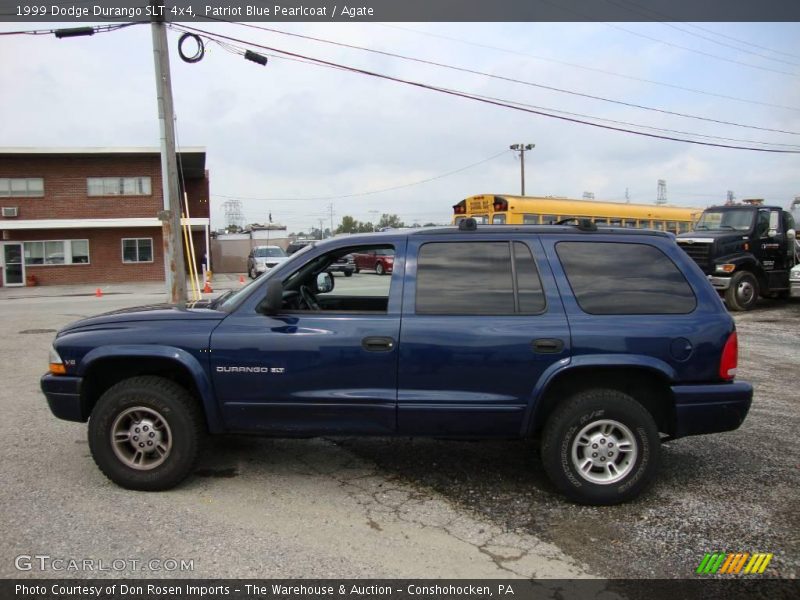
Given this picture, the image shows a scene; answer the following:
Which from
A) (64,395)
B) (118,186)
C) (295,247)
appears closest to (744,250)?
(295,247)

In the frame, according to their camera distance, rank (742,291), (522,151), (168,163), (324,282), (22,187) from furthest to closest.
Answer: (522,151), (22,187), (742,291), (168,163), (324,282)

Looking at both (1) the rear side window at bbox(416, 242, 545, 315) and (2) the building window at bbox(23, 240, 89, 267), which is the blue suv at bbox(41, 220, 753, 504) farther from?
(2) the building window at bbox(23, 240, 89, 267)

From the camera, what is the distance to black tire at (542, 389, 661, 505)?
12.3ft

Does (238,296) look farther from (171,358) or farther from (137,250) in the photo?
(137,250)

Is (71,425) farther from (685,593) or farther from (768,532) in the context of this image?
(768,532)

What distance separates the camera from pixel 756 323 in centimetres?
1239

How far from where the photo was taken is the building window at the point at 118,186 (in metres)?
29.2

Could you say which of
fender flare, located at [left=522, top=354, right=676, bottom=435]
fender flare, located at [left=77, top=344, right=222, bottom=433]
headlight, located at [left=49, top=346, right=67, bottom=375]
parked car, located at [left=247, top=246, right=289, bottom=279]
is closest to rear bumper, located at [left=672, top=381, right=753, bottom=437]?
fender flare, located at [left=522, top=354, right=676, bottom=435]

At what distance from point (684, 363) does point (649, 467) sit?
0.70m

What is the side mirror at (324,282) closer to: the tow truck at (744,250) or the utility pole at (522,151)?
the tow truck at (744,250)

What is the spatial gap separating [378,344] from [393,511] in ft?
3.48

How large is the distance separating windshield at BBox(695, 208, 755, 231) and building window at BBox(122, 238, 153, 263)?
25.7 m

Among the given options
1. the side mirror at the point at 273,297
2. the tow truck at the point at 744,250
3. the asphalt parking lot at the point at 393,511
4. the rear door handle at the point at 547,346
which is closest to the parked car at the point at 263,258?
the tow truck at the point at 744,250

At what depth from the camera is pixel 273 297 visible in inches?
150
